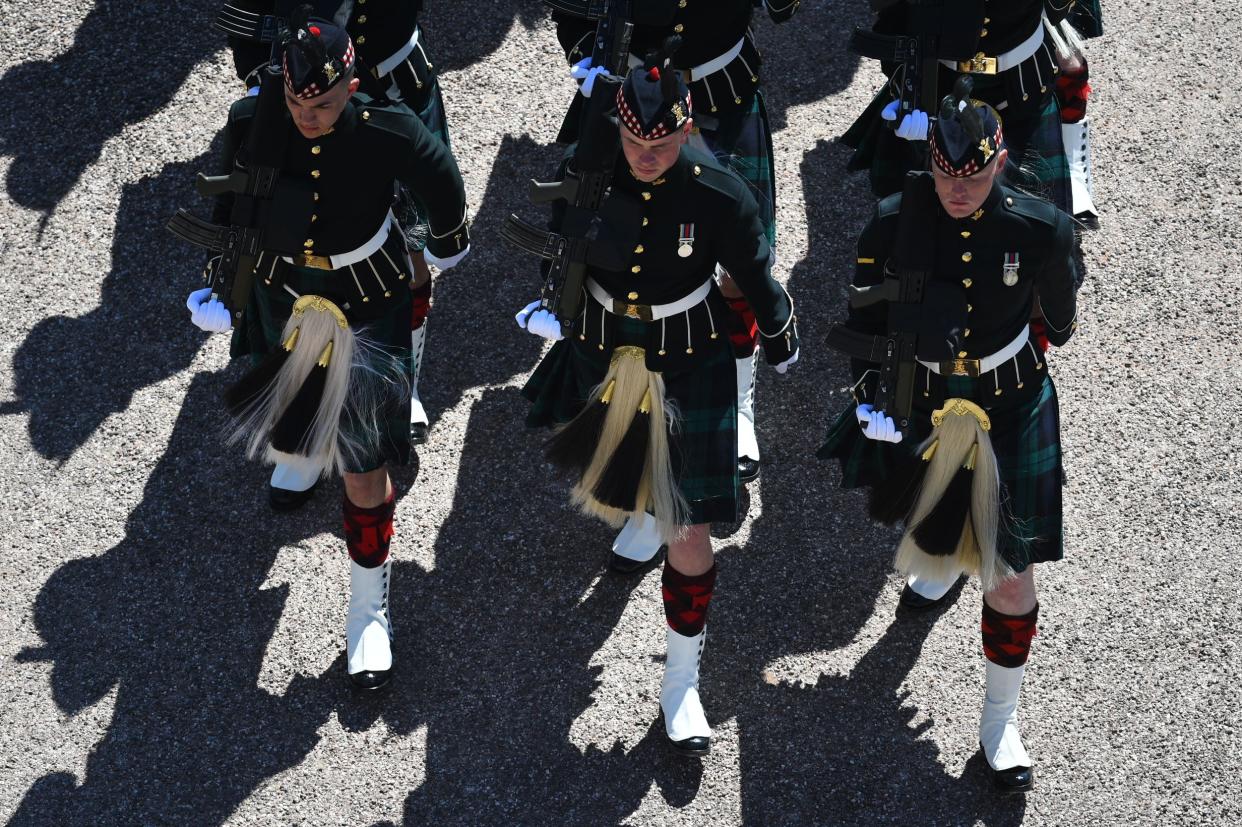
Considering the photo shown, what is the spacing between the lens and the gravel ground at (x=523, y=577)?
19.9ft

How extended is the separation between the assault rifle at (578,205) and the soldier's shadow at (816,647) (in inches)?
63.8

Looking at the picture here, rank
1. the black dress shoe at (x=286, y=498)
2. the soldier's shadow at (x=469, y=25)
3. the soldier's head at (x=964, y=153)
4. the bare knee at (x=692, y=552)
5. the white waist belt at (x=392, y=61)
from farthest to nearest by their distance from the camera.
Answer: the soldier's shadow at (x=469, y=25), the black dress shoe at (x=286, y=498), the white waist belt at (x=392, y=61), the bare knee at (x=692, y=552), the soldier's head at (x=964, y=153)

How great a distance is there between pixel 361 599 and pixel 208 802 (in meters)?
0.95

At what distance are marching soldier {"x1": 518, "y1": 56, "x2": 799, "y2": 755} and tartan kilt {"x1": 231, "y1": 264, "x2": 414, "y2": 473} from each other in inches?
23.0

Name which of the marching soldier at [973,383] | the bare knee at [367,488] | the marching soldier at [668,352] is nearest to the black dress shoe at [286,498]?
the bare knee at [367,488]

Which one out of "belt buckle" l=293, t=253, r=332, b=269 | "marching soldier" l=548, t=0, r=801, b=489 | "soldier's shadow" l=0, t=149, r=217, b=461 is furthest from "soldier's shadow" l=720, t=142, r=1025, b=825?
"soldier's shadow" l=0, t=149, r=217, b=461

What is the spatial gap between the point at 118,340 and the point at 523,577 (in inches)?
89.7

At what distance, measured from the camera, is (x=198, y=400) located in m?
7.17

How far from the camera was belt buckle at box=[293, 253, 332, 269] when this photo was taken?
231 inches

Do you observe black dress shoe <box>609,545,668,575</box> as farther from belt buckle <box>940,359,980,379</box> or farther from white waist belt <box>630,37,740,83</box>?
white waist belt <box>630,37,740,83</box>

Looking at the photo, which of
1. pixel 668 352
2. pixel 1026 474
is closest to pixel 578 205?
pixel 668 352

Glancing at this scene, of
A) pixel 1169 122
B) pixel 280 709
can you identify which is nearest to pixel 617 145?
pixel 280 709

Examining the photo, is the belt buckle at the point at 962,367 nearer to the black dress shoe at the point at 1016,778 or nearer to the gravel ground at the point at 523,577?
the gravel ground at the point at 523,577

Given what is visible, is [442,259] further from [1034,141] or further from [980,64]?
[1034,141]
